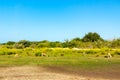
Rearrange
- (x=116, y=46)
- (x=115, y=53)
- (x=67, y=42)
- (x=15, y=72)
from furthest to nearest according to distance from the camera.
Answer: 1. (x=67, y=42)
2. (x=116, y=46)
3. (x=115, y=53)
4. (x=15, y=72)

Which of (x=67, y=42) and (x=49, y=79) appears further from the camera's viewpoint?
(x=67, y=42)

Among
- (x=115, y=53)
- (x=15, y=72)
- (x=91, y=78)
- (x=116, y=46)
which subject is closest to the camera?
(x=91, y=78)

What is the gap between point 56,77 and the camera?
19.5 meters

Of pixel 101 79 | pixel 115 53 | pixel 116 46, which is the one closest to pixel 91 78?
pixel 101 79

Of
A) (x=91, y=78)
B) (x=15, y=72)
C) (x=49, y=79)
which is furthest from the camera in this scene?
(x=15, y=72)

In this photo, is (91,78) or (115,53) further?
(115,53)

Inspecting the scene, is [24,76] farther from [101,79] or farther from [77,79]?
[101,79]

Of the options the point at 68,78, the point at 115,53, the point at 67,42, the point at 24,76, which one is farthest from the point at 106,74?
the point at 67,42

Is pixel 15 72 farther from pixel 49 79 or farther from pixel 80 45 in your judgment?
pixel 80 45

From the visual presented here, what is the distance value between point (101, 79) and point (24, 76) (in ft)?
14.5

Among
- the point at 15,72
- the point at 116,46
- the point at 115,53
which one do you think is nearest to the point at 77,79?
the point at 15,72

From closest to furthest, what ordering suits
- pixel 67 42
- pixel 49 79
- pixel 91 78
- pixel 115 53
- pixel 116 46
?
pixel 49 79 → pixel 91 78 → pixel 115 53 → pixel 116 46 → pixel 67 42

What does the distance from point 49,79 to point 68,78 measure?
3.96 ft

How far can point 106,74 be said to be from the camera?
2216 cm
